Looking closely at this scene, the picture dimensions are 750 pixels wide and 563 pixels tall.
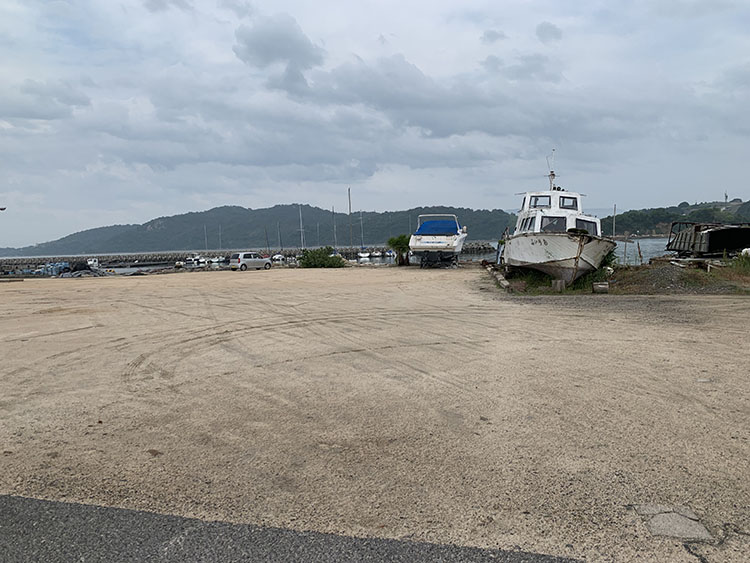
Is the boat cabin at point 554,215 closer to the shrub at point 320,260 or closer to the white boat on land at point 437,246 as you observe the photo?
the white boat on land at point 437,246

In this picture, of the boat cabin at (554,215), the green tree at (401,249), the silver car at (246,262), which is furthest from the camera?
the silver car at (246,262)

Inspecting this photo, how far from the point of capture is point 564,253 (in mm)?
15195

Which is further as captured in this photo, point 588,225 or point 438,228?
point 438,228

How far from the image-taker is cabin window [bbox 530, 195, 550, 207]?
779 inches

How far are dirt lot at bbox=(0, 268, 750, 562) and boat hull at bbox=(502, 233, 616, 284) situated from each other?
653 cm

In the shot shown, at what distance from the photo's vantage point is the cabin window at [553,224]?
60.2 ft

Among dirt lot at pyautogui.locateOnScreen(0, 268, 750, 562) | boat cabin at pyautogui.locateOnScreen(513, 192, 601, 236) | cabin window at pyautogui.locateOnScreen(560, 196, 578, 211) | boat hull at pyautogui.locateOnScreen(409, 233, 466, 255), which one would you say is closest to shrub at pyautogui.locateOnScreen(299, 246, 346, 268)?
boat hull at pyautogui.locateOnScreen(409, 233, 466, 255)

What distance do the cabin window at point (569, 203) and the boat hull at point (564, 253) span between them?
11.1 feet

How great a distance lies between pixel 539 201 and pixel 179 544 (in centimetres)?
1916

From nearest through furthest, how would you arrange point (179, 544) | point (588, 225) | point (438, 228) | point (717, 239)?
point (179, 544)
point (588, 225)
point (717, 239)
point (438, 228)

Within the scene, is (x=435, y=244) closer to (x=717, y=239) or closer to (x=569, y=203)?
(x=569, y=203)

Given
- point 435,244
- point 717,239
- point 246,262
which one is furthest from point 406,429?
point 246,262

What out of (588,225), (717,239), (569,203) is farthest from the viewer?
(717,239)

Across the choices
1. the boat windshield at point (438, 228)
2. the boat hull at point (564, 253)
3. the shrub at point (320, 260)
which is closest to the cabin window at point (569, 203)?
the boat hull at point (564, 253)
